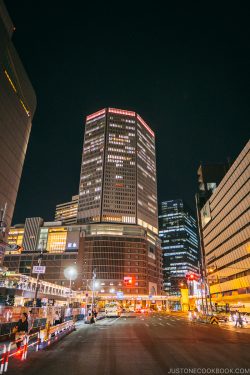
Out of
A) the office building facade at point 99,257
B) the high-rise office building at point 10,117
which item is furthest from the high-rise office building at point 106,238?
the high-rise office building at point 10,117

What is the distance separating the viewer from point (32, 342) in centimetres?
1764

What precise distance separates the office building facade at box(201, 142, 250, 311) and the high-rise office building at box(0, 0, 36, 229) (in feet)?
219

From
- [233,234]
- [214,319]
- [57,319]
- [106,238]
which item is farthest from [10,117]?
[214,319]

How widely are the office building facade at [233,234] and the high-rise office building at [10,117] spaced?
219 ft

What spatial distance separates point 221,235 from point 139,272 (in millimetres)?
70211

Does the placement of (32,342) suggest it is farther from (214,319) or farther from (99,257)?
(99,257)

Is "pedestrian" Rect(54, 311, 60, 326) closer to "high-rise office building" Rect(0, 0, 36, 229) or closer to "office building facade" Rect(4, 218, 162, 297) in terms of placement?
"high-rise office building" Rect(0, 0, 36, 229)

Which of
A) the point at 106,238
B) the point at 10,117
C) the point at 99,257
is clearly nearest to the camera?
the point at 10,117

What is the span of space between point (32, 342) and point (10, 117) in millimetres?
90181

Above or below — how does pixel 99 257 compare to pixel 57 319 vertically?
above

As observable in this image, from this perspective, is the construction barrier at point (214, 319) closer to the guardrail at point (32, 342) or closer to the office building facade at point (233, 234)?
the guardrail at point (32, 342)

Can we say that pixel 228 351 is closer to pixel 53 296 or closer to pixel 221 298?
pixel 53 296

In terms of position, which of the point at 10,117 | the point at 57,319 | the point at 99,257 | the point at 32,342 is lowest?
the point at 32,342

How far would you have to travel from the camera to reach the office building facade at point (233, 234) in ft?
240
